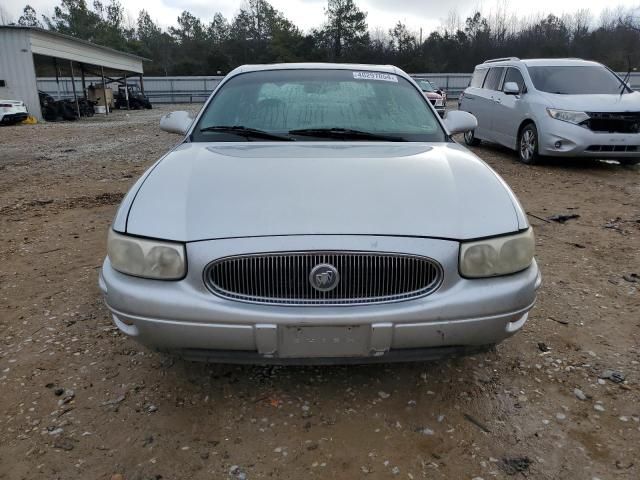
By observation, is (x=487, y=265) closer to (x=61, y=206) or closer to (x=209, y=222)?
(x=209, y=222)

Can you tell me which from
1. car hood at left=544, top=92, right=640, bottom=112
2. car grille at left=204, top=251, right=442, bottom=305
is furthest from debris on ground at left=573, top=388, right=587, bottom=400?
car hood at left=544, top=92, right=640, bottom=112

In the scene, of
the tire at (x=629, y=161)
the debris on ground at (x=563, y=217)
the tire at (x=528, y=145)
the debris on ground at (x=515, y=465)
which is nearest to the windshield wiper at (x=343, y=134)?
the debris on ground at (x=515, y=465)

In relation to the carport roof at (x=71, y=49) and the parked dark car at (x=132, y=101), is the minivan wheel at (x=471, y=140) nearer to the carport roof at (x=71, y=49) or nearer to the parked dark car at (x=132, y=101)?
the carport roof at (x=71, y=49)

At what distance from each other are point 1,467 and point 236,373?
3.35 feet

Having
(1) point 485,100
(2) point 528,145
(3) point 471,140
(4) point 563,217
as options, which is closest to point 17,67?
(3) point 471,140

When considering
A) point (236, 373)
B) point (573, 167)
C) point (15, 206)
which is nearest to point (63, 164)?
point (15, 206)

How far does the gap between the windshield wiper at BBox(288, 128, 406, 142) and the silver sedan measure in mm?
753

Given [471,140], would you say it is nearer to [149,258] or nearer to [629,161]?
[629,161]

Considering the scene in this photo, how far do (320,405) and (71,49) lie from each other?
25458mm

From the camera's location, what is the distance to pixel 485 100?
9.47 meters

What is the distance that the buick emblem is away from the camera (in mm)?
1906

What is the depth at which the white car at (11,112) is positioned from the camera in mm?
17266

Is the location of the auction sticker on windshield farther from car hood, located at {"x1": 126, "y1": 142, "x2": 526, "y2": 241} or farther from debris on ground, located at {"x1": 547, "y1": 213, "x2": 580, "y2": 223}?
debris on ground, located at {"x1": 547, "y1": 213, "x2": 580, "y2": 223}

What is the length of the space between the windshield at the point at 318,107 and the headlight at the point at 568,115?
4829mm
